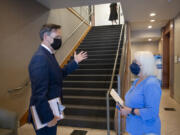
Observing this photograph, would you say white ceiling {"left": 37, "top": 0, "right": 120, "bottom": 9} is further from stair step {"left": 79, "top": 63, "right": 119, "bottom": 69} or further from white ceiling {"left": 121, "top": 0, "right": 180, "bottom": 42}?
stair step {"left": 79, "top": 63, "right": 119, "bottom": 69}

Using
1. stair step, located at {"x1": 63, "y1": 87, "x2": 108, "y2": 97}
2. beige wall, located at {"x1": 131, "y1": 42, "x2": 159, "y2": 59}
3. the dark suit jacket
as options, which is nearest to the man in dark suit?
the dark suit jacket

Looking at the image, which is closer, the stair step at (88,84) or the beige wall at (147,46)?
the stair step at (88,84)

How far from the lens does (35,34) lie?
3.70 meters

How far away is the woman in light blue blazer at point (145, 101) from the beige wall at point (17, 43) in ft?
7.76

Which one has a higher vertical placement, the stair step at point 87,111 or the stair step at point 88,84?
the stair step at point 88,84

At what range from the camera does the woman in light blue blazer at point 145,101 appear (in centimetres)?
120

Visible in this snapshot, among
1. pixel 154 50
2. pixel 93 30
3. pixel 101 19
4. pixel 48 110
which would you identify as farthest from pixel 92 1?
pixel 154 50

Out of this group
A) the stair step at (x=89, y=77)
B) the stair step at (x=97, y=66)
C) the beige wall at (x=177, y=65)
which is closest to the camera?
the stair step at (x=89, y=77)

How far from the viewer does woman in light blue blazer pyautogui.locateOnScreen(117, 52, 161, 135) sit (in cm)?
120

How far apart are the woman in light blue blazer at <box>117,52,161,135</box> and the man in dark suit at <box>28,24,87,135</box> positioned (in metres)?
0.64

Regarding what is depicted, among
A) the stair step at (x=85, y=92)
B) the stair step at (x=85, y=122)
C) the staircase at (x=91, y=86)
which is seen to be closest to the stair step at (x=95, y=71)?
the staircase at (x=91, y=86)

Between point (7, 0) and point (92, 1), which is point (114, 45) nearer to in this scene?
point (92, 1)

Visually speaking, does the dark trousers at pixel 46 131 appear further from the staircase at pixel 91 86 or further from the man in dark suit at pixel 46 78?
the staircase at pixel 91 86

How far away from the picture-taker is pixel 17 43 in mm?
3135
